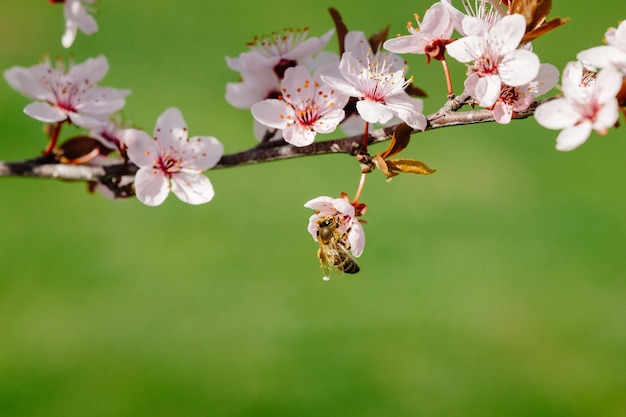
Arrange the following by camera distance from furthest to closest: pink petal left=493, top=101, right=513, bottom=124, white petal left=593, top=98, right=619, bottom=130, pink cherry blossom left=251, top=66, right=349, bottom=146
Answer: pink cherry blossom left=251, top=66, right=349, bottom=146 → pink petal left=493, top=101, right=513, bottom=124 → white petal left=593, top=98, right=619, bottom=130

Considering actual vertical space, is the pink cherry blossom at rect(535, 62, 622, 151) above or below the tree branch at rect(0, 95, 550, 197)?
above

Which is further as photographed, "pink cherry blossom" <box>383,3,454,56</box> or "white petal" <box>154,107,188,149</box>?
"white petal" <box>154,107,188,149</box>

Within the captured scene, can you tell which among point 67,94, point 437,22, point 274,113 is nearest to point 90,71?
point 67,94

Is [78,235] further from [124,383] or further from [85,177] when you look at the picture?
[85,177]

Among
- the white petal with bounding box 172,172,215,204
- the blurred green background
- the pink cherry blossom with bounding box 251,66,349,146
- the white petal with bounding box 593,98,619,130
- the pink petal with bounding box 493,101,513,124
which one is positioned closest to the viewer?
the white petal with bounding box 593,98,619,130

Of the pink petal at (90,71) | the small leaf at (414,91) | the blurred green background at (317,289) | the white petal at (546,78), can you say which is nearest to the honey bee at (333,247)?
the small leaf at (414,91)

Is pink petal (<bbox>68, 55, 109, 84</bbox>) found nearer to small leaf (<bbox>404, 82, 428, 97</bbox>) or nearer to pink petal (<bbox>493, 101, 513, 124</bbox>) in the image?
small leaf (<bbox>404, 82, 428, 97</bbox>)

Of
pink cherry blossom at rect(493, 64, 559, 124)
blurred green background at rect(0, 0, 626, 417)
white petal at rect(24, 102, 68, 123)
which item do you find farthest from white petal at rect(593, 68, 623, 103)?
Result: blurred green background at rect(0, 0, 626, 417)

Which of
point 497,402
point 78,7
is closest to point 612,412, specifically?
point 497,402
